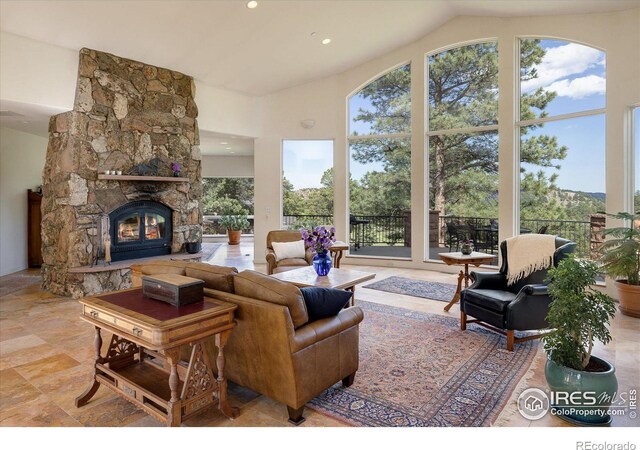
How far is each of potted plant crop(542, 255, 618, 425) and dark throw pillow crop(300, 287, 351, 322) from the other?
1.33 m

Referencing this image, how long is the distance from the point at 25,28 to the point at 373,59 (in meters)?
5.63

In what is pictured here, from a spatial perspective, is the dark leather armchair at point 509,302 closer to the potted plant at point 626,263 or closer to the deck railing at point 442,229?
the potted plant at point 626,263

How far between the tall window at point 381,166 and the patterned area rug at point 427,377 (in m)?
3.72

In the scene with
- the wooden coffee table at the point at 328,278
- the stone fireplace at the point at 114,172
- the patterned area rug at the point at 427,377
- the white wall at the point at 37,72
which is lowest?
the patterned area rug at the point at 427,377

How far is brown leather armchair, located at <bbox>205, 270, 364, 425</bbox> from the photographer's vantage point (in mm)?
2242

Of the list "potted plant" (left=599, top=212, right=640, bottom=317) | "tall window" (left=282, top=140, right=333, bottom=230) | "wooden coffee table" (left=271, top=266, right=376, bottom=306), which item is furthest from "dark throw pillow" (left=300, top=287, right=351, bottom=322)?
"tall window" (left=282, top=140, right=333, bottom=230)

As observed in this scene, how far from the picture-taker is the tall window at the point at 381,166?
761cm

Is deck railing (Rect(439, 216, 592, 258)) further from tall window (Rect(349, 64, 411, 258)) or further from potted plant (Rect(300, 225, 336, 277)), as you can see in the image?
potted plant (Rect(300, 225, 336, 277))

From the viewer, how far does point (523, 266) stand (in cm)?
401

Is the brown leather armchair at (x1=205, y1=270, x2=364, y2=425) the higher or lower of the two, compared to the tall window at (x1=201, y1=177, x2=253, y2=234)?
lower

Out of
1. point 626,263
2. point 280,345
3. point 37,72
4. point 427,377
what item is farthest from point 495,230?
point 37,72

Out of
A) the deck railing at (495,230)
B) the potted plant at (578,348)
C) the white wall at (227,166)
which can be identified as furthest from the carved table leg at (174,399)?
the white wall at (227,166)

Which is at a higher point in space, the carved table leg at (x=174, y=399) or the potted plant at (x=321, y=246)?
the potted plant at (x=321, y=246)

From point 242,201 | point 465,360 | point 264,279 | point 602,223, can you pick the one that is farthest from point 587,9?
point 242,201
